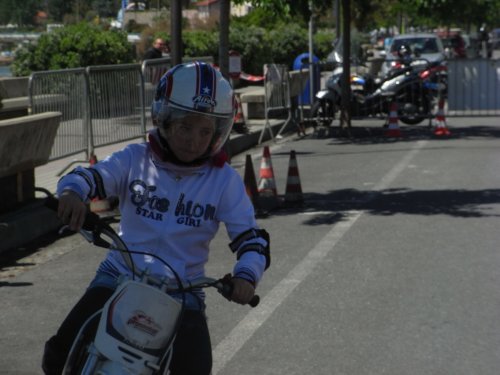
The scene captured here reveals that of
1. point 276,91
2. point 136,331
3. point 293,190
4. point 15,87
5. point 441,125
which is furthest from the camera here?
point 276,91

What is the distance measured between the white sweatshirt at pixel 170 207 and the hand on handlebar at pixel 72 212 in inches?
11.9

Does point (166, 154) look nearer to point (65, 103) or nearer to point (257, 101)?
point (65, 103)

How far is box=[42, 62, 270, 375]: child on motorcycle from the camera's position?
3535 mm

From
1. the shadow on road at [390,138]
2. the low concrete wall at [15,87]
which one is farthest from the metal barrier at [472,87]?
the low concrete wall at [15,87]

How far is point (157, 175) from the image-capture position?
376 cm

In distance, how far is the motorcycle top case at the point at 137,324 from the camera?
3.04 metres

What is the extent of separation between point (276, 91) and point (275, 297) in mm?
13688

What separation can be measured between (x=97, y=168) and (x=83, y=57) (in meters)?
19.6

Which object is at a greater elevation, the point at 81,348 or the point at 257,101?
the point at 81,348

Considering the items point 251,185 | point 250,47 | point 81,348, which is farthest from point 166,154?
point 250,47

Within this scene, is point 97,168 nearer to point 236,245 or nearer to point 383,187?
point 236,245

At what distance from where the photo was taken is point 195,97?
3545 millimetres

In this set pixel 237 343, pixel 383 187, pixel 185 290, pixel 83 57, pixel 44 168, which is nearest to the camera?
pixel 185 290

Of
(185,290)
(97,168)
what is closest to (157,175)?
(97,168)
